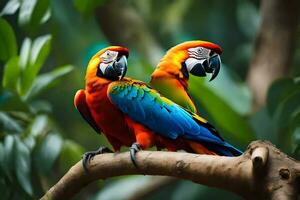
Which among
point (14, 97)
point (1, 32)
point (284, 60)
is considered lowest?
point (284, 60)

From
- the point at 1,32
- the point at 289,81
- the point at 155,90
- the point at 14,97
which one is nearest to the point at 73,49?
the point at 14,97

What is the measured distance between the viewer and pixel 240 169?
34.4 inches

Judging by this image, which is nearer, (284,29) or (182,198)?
(284,29)

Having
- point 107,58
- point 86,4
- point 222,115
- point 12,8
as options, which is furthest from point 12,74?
point 107,58

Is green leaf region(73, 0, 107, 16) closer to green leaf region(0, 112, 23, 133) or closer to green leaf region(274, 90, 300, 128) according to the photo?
green leaf region(0, 112, 23, 133)

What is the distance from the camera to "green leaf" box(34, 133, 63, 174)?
1.52m

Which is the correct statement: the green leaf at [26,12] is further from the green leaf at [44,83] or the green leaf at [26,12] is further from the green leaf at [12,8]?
the green leaf at [44,83]

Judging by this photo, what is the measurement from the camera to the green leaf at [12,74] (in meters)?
A: 1.53

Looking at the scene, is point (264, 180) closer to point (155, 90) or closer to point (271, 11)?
point (155, 90)

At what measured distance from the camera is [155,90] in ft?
3.41

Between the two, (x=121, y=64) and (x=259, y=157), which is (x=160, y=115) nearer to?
(x=121, y=64)

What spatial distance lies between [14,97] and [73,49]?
0.88 meters

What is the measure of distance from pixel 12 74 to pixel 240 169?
0.86 metres

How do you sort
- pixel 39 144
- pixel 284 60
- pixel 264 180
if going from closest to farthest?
pixel 264 180, pixel 39 144, pixel 284 60
